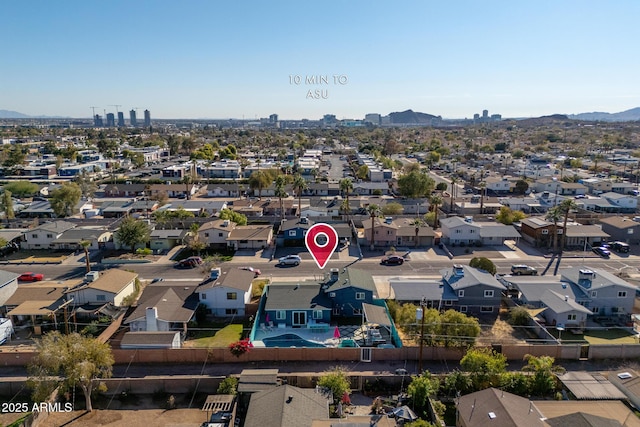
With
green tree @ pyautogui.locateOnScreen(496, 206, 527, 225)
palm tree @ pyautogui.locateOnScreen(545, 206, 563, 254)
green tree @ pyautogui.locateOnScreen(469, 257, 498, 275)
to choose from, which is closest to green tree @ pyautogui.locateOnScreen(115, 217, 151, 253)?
green tree @ pyautogui.locateOnScreen(469, 257, 498, 275)

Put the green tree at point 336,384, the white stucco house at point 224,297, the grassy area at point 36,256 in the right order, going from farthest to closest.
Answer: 1. the grassy area at point 36,256
2. the white stucco house at point 224,297
3. the green tree at point 336,384

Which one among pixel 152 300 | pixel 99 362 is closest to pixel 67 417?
pixel 99 362

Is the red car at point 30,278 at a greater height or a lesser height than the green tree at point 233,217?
lesser

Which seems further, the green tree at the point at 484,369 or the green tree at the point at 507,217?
the green tree at the point at 507,217

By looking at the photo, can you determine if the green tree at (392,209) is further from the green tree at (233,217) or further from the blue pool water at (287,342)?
the blue pool water at (287,342)

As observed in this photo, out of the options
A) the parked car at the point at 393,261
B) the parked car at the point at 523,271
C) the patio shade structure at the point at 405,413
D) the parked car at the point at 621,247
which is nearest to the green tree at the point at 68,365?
the patio shade structure at the point at 405,413

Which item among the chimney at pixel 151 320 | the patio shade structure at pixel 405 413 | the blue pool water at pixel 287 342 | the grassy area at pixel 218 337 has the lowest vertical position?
the grassy area at pixel 218 337

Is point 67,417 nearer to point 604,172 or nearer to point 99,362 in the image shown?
point 99,362
